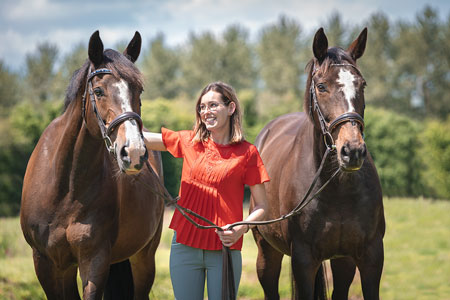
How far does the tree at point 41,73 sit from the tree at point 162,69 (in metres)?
7.81

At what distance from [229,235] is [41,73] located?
101 feet

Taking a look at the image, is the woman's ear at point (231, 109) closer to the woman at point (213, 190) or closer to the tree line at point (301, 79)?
the woman at point (213, 190)

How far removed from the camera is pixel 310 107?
3775 millimetres

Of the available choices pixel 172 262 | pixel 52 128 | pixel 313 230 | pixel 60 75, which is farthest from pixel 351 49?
pixel 60 75

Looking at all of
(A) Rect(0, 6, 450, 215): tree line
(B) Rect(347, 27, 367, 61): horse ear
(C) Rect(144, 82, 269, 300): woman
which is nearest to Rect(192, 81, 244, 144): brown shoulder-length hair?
(C) Rect(144, 82, 269, 300): woman

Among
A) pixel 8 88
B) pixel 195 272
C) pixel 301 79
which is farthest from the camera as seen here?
pixel 301 79

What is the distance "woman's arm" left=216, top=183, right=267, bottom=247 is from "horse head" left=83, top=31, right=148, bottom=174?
2.11ft

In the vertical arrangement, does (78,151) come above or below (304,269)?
above

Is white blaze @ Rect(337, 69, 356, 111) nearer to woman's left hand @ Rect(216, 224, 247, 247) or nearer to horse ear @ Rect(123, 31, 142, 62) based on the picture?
woman's left hand @ Rect(216, 224, 247, 247)

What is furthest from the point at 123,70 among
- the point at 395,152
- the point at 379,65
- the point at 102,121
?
the point at 379,65

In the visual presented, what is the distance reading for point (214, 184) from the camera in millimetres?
3045

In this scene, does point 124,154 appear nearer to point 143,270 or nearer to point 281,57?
point 143,270

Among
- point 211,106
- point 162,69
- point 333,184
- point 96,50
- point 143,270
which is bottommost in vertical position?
point 143,270

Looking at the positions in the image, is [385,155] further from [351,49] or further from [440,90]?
[440,90]
